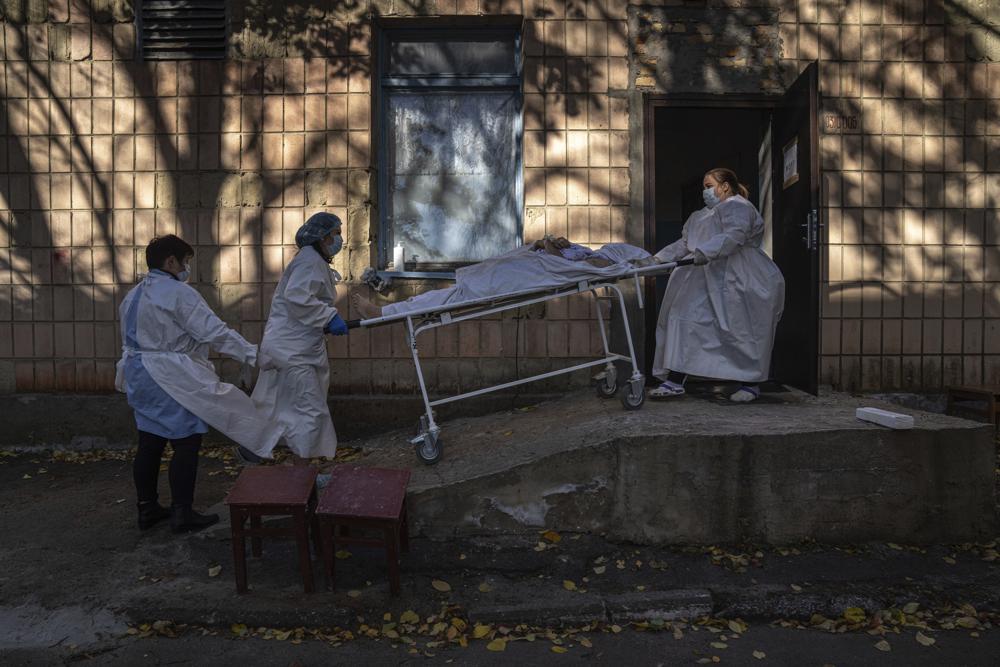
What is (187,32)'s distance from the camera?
6551 mm

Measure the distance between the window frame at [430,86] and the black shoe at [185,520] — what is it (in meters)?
2.73

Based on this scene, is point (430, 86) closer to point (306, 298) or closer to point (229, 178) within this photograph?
point (229, 178)

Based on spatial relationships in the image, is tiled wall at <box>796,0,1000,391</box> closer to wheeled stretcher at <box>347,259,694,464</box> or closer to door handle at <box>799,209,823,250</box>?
door handle at <box>799,209,823,250</box>

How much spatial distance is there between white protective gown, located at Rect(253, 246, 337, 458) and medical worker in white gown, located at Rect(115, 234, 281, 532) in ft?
0.78

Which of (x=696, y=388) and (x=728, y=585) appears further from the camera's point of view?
(x=696, y=388)

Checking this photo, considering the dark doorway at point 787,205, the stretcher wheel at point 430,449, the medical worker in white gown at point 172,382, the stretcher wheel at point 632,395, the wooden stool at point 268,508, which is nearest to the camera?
the wooden stool at point 268,508

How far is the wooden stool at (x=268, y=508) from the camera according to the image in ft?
12.8

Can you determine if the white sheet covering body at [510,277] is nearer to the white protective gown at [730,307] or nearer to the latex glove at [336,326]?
the latex glove at [336,326]

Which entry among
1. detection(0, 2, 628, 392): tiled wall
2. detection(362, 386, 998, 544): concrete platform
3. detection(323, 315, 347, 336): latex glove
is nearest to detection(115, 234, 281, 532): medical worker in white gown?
detection(323, 315, 347, 336): latex glove

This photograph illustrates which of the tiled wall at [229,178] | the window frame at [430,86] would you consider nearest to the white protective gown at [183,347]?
the tiled wall at [229,178]

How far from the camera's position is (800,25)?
6477 millimetres

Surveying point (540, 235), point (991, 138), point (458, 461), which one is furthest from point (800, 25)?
point (458, 461)

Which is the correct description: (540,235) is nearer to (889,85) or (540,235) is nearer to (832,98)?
(832,98)

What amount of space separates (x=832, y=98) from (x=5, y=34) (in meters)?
7.01
